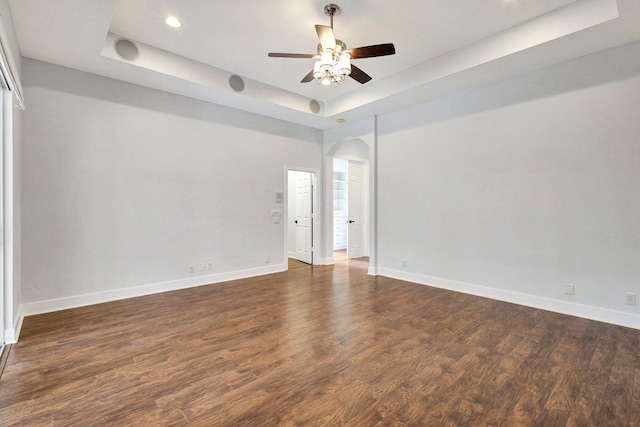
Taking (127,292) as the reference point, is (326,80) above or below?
above

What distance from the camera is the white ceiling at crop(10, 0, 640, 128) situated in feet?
9.84

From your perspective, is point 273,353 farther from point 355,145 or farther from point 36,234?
point 355,145

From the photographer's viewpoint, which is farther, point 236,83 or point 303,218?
point 303,218

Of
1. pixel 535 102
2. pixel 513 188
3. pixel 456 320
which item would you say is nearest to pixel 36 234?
pixel 456 320

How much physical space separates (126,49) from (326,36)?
2689mm

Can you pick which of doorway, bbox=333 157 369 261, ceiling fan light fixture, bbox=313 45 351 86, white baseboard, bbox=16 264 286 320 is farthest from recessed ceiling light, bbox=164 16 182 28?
doorway, bbox=333 157 369 261

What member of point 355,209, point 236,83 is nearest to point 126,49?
point 236,83

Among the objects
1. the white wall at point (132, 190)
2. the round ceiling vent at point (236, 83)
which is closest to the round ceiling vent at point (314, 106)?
the white wall at point (132, 190)

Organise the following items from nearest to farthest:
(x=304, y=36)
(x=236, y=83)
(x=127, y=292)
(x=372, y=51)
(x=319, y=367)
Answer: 1. (x=319, y=367)
2. (x=372, y=51)
3. (x=304, y=36)
4. (x=127, y=292)
5. (x=236, y=83)

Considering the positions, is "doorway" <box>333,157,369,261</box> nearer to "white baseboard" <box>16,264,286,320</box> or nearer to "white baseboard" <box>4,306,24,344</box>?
"white baseboard" <box>16,264,286,320</box>

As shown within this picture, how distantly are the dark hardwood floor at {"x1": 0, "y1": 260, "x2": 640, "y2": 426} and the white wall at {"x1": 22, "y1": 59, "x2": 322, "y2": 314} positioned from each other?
2.08 ft

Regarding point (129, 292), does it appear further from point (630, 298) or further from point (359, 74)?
point (630, 298)

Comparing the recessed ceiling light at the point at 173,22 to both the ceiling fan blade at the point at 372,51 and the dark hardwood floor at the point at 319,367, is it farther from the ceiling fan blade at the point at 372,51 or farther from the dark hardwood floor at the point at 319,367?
the dark hardwood floor at the point at 319,367

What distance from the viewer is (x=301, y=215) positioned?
7297 millimetres
